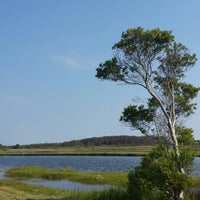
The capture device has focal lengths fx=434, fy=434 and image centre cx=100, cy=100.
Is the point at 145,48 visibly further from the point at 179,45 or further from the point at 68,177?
the point at 68,177

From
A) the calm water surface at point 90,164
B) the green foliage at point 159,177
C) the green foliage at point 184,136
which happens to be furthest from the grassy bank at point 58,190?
the calm water surface at point 90,164

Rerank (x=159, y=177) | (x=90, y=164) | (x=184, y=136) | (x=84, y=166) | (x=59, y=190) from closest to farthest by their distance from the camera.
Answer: (x=159, y=177) → (x=184, y=136) → (x=59, y=190) → (x=84, y=166) → (x=90, y=164)

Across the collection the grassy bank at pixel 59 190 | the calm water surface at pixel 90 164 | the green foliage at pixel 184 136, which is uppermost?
the calm water surface at pixel 90 164

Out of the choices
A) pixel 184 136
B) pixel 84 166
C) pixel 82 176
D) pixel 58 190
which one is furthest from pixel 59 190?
pixel 84 166

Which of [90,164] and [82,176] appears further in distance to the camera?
[90,164]

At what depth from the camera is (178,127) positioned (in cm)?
2100

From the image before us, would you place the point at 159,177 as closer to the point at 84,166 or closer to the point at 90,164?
the point at 84,166

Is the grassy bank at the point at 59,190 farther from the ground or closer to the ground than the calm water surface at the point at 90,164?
closer to the ground

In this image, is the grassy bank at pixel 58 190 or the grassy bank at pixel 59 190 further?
the grassy bank at pixel 58 190

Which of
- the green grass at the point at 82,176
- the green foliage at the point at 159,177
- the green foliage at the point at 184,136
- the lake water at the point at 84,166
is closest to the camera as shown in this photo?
the green foliage at the point at 159,177

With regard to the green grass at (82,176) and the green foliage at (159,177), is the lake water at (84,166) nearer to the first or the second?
the green grass at (82,176)

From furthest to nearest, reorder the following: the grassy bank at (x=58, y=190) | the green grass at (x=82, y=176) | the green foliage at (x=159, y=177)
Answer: the green grass at (x=82, y=176) → the grassy bank at (x=58, y=190) → the green foliage at (x=159, y=177)

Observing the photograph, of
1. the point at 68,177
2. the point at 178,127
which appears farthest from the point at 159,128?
the point at 68,177

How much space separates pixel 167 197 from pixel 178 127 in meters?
4.00
